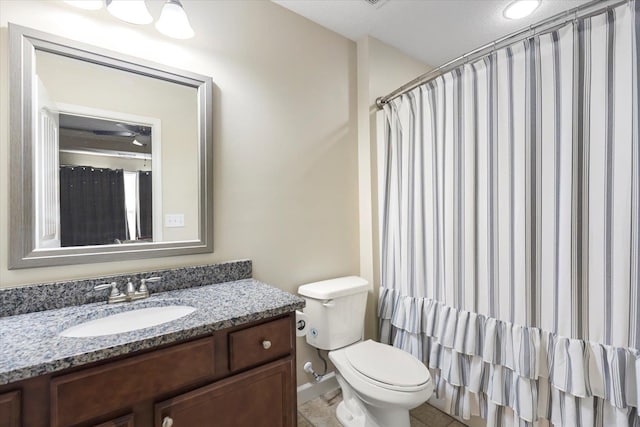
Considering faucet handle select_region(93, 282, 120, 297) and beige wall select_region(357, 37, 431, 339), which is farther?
beige wall select_region(357, 37, 431, 339)

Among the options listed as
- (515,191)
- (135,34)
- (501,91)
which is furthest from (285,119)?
(515,191)

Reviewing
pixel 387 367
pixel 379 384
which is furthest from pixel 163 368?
pixel 387 367

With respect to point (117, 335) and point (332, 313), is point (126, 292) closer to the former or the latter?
point (117, 335)

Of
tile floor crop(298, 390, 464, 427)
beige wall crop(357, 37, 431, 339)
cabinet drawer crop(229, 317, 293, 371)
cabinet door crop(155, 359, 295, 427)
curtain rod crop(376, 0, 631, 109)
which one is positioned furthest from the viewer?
beige wall crop(357, 37, 431, 339)

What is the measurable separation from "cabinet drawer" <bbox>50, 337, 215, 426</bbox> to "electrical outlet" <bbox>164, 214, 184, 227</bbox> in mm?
653

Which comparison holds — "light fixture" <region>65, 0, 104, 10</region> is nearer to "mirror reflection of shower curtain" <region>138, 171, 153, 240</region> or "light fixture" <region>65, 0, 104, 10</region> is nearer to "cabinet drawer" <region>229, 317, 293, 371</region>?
"mirror reflection of shower curtain" <region>138, 171, 153, 240</region>

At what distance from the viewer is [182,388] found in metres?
0.92

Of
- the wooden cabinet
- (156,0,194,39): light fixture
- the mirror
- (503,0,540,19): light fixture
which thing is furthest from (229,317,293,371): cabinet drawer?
(503,0,540,19): light fixture

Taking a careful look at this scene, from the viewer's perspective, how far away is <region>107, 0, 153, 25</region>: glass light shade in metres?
1.16

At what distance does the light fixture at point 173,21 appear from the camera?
4.02 feet

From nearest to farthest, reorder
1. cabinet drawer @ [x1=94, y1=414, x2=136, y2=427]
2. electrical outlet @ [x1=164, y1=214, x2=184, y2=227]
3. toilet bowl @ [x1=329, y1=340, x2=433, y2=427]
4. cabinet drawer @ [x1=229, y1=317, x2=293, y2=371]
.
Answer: cabinet drawer @ [x1=94, y1=414, x2=136, y2=427], cabinet drawer @ [x1=229, y1=317, x2=293, y2=371], toilet bowl @ [x1=329, y1=340, x2=433, y2=427], electrical outlet @ [x1=164, y1=214, x2=184, y2=227]

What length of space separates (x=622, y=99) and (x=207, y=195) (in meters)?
1.76

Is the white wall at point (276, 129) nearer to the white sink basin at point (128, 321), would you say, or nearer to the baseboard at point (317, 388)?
the baseboard at point (317, 388)

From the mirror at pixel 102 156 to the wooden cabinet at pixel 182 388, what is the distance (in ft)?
1.89
